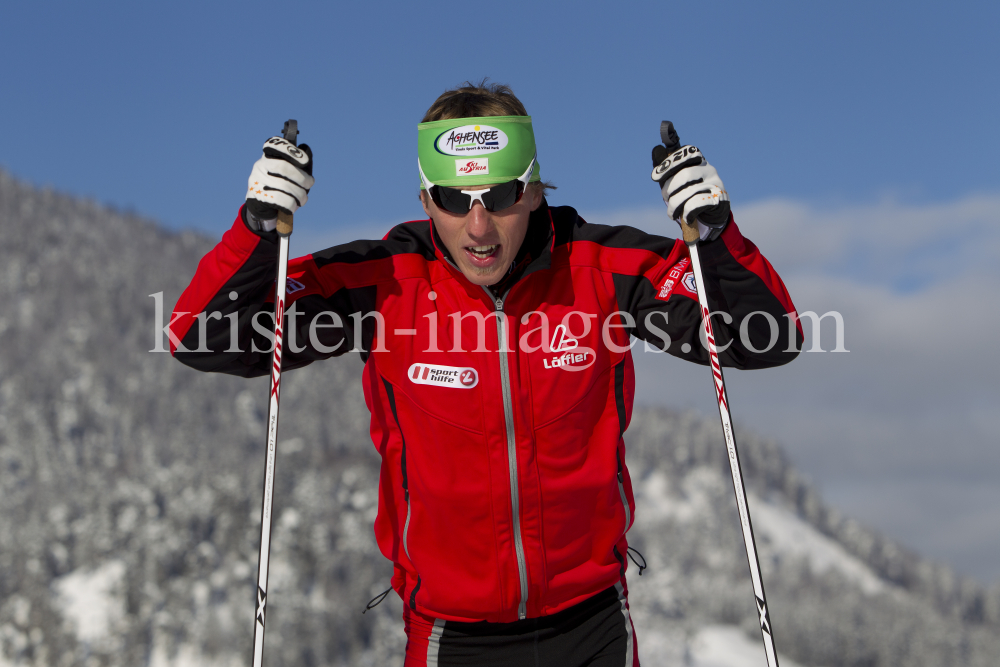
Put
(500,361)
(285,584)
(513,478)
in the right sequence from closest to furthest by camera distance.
→ (513,478) → (500,361) → (285,584)

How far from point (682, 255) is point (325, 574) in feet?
422

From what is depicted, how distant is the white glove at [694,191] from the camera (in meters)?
3.90

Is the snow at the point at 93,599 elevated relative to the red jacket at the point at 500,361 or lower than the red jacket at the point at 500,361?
lower

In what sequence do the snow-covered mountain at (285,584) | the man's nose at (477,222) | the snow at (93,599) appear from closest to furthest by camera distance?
the man's nose at (477,222) < the snow-covered mountain at (285,584) < the snow at (93,599)

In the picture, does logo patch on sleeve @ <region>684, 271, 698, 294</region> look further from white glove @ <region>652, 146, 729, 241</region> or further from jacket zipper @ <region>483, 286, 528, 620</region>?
jacket zipper @ <region>483, 286, 528, 620</region>

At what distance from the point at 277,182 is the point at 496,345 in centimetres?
107

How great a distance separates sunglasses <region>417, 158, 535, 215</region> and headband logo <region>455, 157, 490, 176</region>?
0.07 meters

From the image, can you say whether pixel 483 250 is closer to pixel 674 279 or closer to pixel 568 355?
pixel 568 355

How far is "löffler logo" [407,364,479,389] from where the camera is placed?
12.8 feet

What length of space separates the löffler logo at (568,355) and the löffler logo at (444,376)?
304 millimetres

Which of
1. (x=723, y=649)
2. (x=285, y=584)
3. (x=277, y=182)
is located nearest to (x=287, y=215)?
(x=277, y=182)

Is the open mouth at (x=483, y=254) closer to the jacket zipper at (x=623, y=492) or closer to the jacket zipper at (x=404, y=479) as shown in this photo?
the jacket zipper at (x=404, y=479)

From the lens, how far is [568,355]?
401 cm

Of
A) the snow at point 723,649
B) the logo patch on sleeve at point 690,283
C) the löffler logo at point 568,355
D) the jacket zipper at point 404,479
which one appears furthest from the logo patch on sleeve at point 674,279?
the snow at point 723,649
